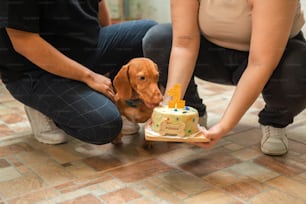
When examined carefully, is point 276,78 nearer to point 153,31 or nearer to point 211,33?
point 211,33

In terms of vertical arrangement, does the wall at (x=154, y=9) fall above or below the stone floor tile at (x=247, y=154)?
above

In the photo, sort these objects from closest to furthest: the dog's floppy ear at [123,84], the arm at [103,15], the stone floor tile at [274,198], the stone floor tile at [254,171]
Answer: the stone floor tile at [274,198]
the stone floor tile at [254,171]
the dog's floppy ear at [123,84]
the arm at [103,15]

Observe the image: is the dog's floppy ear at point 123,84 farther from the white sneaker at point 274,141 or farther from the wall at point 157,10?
the wall at point 157,10

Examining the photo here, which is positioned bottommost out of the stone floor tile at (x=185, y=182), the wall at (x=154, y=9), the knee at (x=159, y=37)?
the stone floor tile at (x=185, y=182)

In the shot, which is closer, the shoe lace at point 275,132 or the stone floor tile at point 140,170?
the stone floor tile at point 140,170

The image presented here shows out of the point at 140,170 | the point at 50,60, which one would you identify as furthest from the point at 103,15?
the point at 140,170

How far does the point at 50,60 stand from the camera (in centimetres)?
113

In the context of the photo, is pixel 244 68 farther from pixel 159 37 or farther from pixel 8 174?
pixel 8 174

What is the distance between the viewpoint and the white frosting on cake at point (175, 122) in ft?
3.05

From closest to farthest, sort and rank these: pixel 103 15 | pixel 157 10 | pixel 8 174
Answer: pixel 8 174, pixel 103 15, pixel 157 10

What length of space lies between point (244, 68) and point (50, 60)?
1.88 ft

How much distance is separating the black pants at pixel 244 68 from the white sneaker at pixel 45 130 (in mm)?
380

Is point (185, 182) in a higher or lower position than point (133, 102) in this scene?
lower

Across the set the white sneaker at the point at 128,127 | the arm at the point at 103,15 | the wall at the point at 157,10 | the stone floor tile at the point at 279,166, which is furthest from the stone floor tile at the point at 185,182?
the wall at the point at 157,10
